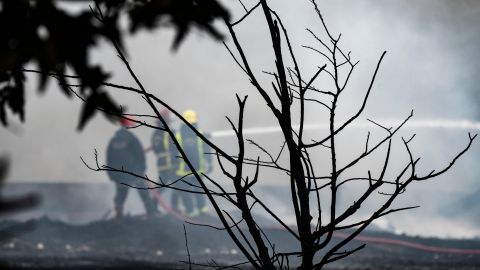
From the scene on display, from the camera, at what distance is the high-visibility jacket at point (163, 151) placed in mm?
13154

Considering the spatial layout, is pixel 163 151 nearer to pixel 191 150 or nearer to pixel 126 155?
pixel 191 150

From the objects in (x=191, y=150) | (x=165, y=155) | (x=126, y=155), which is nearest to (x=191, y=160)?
(x=191, y=150)

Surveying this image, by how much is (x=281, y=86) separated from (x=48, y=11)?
1.05m

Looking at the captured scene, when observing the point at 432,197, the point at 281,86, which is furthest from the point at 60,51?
the point at 432,197

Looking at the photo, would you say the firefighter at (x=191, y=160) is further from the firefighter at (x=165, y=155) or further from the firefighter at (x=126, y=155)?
the firefighter at (x=126, y=155)

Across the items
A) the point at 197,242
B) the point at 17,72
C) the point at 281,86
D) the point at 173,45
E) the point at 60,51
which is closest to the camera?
the point at 60,51

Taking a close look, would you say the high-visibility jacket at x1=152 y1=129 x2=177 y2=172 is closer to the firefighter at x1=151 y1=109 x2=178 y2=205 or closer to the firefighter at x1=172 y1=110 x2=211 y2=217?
the firefighter at x1=151 y1=109 x2=178 y2=205

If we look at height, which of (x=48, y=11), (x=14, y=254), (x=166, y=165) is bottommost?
(x=14, y=254)

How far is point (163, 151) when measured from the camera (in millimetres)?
13312

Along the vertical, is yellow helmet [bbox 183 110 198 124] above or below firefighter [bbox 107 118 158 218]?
above

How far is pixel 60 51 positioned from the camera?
843 mm

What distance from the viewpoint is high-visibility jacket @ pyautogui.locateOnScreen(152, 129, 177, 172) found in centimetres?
1315

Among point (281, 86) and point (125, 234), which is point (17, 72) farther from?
point (125, 234)

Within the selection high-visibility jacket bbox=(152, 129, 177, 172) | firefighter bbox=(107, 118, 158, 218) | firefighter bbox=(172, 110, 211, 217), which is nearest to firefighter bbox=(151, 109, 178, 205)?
high-visibility jacket bbox=(152, 129, 177, 172)
